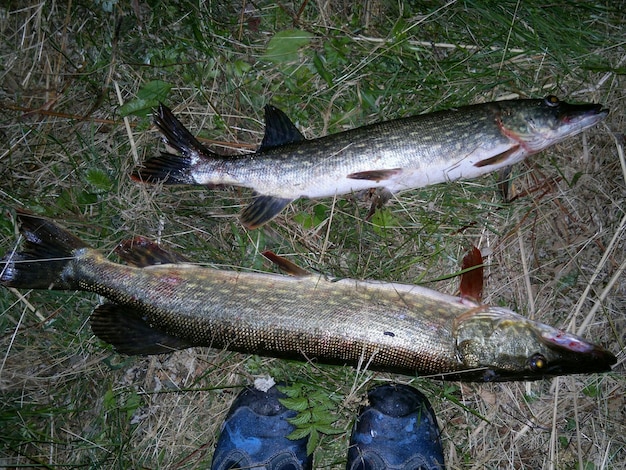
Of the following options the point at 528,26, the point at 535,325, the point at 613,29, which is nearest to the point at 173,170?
the point at 535,325

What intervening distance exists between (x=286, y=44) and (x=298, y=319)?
1.74m

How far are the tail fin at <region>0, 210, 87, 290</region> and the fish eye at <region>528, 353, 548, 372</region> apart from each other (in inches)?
96.6

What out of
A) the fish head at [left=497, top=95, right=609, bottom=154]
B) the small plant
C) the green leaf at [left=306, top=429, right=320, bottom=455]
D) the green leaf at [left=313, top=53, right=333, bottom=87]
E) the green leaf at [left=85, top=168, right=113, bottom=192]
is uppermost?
the green leaf at [left=313, top=53, right=333, bottom=87]

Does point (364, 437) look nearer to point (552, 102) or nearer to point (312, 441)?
point (312, 441)

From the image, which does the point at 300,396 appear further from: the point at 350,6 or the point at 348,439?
the point at 350,6

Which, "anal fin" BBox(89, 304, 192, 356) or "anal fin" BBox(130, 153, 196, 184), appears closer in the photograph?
"anal fin" BBox(89, 304, 192, 356)

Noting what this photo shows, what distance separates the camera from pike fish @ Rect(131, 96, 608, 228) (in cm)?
274

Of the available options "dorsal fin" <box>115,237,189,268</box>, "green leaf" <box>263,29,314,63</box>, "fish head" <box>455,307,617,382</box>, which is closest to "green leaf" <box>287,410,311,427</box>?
"fish head" <box>455,307,617,382</box>

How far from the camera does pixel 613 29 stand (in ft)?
9.96

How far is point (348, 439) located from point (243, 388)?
71 cm

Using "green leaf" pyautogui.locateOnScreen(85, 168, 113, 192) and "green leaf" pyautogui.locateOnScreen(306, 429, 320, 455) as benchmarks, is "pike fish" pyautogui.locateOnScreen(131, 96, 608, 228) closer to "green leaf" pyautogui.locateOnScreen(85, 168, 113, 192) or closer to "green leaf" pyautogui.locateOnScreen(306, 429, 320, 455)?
"green leaf" pyautogui.locateOnScreen(85, 168, 113, 192)

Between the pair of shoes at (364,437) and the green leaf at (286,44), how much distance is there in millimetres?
2083

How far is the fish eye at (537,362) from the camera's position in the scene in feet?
8.04

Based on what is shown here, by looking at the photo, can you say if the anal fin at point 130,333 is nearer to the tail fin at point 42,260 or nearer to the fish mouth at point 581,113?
the tail fin at point 42,260
